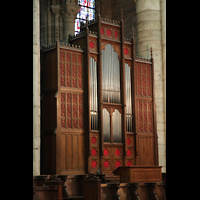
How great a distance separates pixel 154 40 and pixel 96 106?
479 cm

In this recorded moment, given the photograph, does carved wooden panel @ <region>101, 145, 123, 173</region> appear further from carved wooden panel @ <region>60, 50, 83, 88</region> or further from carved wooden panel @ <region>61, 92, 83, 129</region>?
carved wooden panel @ <region>60, 50, 83, 88</region>

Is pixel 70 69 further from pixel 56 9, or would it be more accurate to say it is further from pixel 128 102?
pixel 56 9

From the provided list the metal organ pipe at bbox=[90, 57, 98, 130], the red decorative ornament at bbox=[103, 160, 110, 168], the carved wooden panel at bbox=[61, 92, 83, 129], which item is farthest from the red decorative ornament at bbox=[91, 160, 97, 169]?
the carved wooden panel at bbox=[61, 92, 83, 129]

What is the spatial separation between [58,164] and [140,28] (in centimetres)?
769

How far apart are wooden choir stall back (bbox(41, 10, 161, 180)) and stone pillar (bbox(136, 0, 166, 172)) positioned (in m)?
0.86

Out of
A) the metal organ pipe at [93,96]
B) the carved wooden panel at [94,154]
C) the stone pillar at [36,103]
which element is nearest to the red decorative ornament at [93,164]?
the carved wooden panel at [94,154]

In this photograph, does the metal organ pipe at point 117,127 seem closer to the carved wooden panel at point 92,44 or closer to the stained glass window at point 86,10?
the carved wooden panel at point 92,44

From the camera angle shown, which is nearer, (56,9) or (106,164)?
(106,164)

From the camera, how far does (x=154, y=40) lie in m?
17.1

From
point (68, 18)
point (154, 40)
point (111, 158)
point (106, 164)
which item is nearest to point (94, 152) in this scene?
point (106, 164)

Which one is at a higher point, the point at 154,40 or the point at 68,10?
the point at 68,10

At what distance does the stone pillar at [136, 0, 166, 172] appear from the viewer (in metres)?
16.6

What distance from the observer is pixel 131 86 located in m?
15.3
